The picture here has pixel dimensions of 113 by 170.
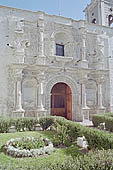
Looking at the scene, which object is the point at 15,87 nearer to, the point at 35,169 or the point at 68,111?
the point at 68,111

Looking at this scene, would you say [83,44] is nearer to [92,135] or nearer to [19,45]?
[19,45]

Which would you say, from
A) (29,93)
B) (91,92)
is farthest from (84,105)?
(29,93)

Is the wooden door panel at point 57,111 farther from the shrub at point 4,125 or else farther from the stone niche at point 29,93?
the shrub at point 4,125

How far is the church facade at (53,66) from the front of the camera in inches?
430

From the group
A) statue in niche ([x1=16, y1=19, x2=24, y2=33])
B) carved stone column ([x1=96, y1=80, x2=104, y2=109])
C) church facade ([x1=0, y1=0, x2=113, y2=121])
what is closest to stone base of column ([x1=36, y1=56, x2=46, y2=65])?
church facade ([x1=0, y1=0, x2=113, y2=121])

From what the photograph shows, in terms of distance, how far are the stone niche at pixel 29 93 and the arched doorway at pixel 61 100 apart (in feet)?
6.42

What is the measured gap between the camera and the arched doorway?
12891 mm

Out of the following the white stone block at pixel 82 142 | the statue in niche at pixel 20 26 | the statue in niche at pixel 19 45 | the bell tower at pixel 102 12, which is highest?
the bell tower at pixel 102 12

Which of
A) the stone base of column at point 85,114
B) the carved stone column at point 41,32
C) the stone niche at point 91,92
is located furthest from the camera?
the stone niche at point 91,92

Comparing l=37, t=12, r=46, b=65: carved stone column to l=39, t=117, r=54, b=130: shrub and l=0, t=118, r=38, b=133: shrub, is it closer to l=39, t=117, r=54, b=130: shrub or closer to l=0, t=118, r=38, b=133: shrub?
l=39, t=117, r=54, b=130: shrub

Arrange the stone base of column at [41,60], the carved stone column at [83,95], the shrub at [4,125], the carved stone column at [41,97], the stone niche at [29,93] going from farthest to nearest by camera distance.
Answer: the carved stone column at [83,95]
the stone base of column at [41,60]
the stone niche at [29,93]
the carved stone column at [41,97]
the shrub at [4,125]

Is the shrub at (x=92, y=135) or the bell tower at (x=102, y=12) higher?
the bell tower at (x=102, y=12)

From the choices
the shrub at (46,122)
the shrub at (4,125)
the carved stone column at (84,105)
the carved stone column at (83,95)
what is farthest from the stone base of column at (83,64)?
the shrub at (4,125)

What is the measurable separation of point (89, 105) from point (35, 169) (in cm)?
1118
